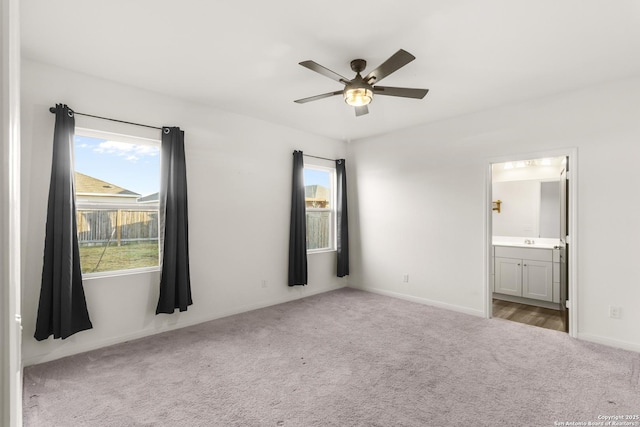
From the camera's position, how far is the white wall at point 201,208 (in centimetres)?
278

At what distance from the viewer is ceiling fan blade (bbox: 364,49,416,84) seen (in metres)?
2.15

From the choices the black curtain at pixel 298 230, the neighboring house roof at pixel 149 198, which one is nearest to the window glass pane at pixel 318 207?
the black curtain at pixel 298 230

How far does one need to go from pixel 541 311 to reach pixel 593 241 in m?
1.53

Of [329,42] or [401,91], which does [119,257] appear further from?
[401,91]

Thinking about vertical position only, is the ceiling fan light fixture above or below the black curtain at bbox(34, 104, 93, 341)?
above

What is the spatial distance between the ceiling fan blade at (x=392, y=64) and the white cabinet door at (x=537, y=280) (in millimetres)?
3802

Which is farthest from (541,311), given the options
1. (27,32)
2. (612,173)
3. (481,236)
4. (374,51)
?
(27,32)

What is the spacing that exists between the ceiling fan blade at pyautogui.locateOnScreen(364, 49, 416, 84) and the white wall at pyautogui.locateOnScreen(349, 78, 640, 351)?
2.22 metres

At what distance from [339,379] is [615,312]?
9.32 feet

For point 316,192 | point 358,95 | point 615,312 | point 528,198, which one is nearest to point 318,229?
point 316,192

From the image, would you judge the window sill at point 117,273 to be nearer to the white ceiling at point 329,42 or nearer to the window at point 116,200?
the window at point 116,200

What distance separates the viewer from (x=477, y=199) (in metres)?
4.14

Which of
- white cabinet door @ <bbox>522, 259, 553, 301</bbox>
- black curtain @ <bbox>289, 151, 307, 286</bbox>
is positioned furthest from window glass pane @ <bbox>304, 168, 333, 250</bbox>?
white cabinet door @ <bbox>522, 259, 553, 301</bbox>

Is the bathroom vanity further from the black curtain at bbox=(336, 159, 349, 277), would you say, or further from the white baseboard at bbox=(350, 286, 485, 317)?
the black curtain at bbox=(336, 159, 349, 277)
